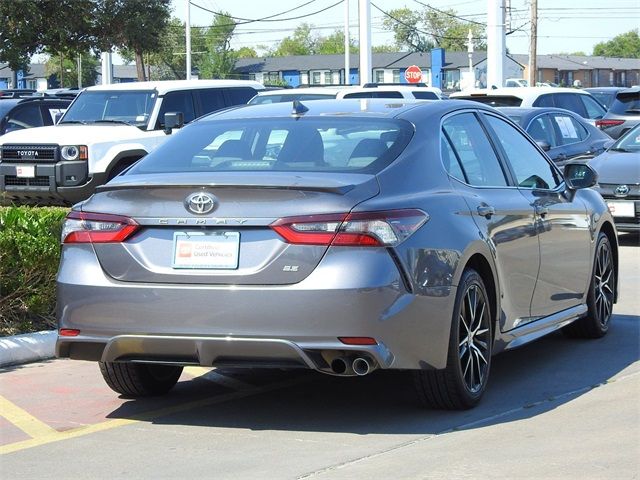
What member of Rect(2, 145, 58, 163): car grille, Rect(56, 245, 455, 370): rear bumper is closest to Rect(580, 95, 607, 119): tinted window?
Rect(2, 145, 58, 163): car grille

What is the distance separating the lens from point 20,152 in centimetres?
1627

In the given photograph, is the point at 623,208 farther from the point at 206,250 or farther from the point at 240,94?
the point at 206,250

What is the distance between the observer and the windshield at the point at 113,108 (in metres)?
16.9

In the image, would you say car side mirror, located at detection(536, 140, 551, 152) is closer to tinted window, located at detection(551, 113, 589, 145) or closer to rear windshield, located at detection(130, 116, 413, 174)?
tinted window, located at detection(551, 113, 589, 145)

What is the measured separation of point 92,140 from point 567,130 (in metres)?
6.56

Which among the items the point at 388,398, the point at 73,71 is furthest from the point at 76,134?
the point at 73,71

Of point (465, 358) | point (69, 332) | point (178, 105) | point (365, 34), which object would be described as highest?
point (365, 34)

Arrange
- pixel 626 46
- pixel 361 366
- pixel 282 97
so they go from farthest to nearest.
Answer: pixel 626 46, pixel 282 97, pixel 361 366

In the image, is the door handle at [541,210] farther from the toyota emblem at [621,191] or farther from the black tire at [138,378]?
the toyota emblem at [621,191]

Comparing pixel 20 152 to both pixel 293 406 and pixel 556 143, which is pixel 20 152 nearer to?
pixel 556 143

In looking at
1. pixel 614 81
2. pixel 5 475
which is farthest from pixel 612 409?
pixel 614 81

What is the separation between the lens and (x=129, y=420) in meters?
6.47

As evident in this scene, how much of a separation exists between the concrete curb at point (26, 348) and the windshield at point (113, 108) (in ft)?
28.9

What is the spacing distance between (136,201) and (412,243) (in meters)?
1.39
